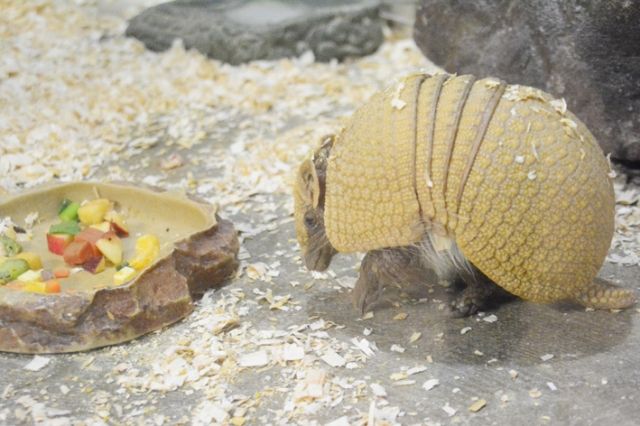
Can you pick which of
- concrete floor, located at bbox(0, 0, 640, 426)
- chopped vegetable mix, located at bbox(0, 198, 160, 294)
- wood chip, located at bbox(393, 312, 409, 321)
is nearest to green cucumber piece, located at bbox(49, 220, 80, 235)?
chopped vegetable mix, located at bbox(0, 198, 160, 294)

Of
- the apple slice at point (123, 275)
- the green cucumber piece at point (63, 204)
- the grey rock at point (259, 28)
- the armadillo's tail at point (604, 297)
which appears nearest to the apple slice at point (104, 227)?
the green cucumber piece at point (63, 204)

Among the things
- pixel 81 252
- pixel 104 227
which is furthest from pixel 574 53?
pixel 81 252

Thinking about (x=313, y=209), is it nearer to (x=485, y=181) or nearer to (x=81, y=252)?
(x=485, y=181)

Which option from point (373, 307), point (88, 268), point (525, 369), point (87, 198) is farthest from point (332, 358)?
point (87, 198)

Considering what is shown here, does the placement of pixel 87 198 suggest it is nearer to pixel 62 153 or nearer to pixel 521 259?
pixel 62 153

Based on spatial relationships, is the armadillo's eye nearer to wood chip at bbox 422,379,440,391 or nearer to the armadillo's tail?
wood chip at bbox 422,379,440,391

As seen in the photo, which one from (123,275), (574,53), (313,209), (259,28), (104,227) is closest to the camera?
(313,209)
